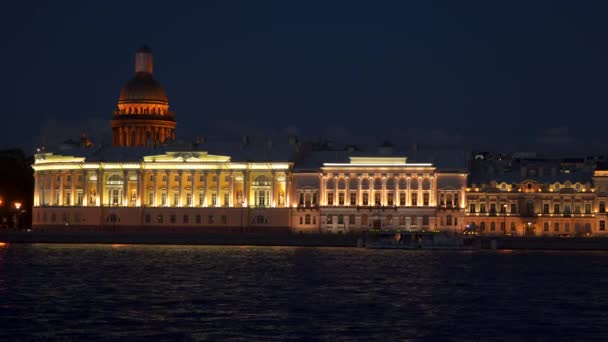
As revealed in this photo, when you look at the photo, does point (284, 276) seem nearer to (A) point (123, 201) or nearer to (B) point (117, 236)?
(B) point (117, 236)

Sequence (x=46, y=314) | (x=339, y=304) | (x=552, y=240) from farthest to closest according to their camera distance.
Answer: (x=552, y=240) < (x=339, y=304) < (x=46, y=314)

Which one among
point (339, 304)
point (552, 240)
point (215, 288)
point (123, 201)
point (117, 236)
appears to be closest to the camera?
point (339, 304)

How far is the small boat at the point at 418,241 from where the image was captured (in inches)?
3964

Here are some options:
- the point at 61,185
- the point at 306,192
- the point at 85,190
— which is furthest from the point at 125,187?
the point at 306,192

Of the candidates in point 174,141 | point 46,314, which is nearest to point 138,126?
point 174,141

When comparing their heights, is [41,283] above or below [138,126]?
below

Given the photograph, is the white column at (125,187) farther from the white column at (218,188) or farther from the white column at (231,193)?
the white column at (231,193)

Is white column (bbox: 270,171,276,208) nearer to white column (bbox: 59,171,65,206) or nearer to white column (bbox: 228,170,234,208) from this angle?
white column (bbox: 228,170,234,208)

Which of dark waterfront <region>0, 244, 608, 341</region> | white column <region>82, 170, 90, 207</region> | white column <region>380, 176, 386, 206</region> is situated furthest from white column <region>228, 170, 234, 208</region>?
dark waterfront <region>0, 244, 608, 341</region>

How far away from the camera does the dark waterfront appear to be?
43969 millimetres

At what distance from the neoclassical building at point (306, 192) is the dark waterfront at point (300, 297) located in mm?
25722

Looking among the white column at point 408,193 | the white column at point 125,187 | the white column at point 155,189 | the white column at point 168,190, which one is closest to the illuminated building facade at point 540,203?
the white column at point 408,193

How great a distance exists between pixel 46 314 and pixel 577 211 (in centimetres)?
6930

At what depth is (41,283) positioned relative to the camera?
60.2 meters
